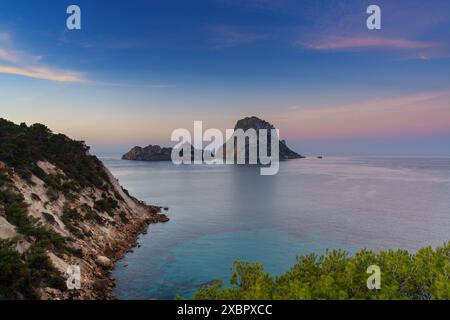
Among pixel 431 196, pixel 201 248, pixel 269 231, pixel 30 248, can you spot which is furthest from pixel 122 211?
pixel 431 196

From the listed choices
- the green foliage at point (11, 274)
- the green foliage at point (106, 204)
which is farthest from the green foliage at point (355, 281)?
the green foliage at point (106, 204)

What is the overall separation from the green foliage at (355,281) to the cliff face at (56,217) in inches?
678

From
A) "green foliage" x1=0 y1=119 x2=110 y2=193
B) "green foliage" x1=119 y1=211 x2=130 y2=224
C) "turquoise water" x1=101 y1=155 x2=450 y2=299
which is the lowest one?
"turquoise water" x1=101 y1=155 x2=450 y2=299

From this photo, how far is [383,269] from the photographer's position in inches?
977

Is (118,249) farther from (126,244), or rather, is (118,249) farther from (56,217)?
(56,217)

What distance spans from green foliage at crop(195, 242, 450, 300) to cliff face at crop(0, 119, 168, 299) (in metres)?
17.2

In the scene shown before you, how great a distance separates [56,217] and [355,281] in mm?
40890

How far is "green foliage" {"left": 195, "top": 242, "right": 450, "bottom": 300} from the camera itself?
20906 millimetres

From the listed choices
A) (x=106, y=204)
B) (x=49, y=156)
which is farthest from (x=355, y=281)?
(x=49, y=156)

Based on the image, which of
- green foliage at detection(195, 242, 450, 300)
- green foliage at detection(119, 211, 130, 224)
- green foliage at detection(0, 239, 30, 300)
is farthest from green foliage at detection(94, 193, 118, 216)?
green foliage at detection(195, 242, 450, 300)

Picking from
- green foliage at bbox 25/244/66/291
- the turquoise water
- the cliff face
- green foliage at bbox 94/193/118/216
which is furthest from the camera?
green foliage at bbox 94/193/118/216

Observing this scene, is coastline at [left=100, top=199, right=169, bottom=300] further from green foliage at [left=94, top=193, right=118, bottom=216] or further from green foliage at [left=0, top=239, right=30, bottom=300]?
green foliage at [left=0, top=239, right=30, bottom=300]

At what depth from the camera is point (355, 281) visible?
2317cm

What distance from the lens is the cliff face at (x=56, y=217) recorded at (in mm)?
32531
